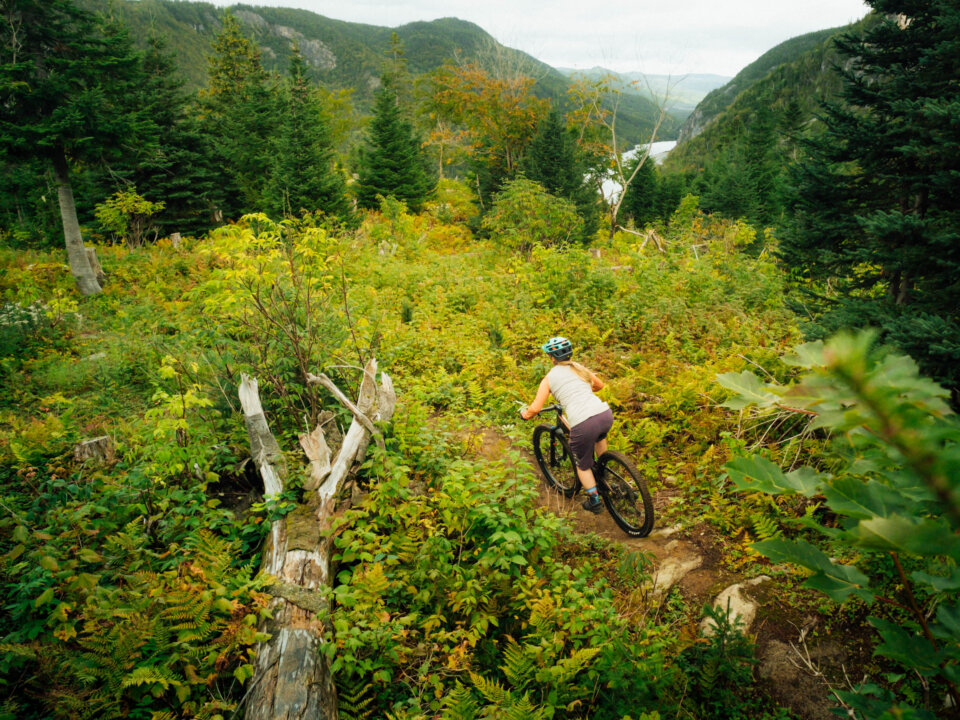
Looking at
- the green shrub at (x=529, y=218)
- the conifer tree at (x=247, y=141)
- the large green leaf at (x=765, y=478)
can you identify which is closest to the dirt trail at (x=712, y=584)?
the large green leaf at (x=765, y=478)

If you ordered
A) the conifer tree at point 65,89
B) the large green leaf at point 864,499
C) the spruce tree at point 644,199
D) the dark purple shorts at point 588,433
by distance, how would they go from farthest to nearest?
the spruce tree at point 644,199
the conifer tree at point 65,89
the dark purple shorts at point 588,433
the large green leaf at point 864,499

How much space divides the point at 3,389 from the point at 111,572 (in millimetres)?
6615

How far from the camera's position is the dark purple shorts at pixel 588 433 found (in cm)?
448

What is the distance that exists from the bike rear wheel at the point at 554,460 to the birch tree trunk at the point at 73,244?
13.4 meters

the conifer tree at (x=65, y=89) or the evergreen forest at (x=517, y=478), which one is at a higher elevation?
the conifer tree at (x=65, y=89)

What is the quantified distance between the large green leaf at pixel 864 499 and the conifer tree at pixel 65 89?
15.9m

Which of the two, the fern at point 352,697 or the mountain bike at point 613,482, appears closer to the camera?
the fern at point 352,697

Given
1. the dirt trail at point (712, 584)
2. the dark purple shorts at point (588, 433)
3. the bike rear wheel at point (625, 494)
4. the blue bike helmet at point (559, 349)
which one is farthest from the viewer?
the blue bike helmet at point (559, 349)

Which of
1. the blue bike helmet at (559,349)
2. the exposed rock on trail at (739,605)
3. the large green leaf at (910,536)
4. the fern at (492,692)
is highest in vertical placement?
the large green leaf at (910,536)

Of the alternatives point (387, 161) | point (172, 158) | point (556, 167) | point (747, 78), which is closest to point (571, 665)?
point (172, 158)

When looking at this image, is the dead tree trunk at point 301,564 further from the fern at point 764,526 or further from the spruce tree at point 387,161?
the spruce tree at point 387,161

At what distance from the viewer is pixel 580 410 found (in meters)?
4.54

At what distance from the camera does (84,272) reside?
12180 millimetres

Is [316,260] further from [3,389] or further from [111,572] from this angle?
[3,389]
